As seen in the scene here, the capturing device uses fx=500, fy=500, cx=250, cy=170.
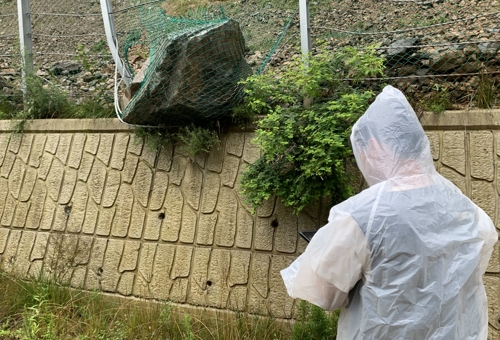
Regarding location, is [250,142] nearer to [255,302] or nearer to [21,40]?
[255,302]

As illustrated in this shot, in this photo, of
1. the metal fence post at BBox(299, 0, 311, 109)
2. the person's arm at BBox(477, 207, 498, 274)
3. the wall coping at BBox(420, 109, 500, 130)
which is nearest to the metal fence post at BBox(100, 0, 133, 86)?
the metal fence post at BBox(299, 0, 311, 109)

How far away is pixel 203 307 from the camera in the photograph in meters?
3.60

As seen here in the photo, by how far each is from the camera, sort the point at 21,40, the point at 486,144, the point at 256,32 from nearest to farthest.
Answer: the point at 486,144
the point at 256,32
the point at 21,40

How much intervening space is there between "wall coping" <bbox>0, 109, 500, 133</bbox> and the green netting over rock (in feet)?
0.97

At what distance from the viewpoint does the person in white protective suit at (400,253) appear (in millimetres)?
1826

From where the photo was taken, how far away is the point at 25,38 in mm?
4828

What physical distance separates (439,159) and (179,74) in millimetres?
1887

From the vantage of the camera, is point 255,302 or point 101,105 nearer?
point 255,302

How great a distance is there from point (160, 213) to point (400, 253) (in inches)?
95.7

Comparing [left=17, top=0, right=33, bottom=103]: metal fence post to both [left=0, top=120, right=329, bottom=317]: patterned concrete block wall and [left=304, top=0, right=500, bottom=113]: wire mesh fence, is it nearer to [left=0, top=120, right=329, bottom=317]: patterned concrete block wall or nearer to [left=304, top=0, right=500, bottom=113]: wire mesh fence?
[left=0, top=120, right=329, bottom=317]: patterned concrete block wall

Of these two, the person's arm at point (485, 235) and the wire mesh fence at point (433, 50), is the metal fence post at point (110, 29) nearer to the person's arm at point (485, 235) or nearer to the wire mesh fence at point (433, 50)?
the wire mesh fence at point (433, 50)

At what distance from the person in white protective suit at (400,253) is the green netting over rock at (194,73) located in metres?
1.88

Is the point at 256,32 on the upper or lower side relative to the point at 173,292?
upper

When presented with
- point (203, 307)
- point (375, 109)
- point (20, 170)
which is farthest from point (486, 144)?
point (20, 170)
